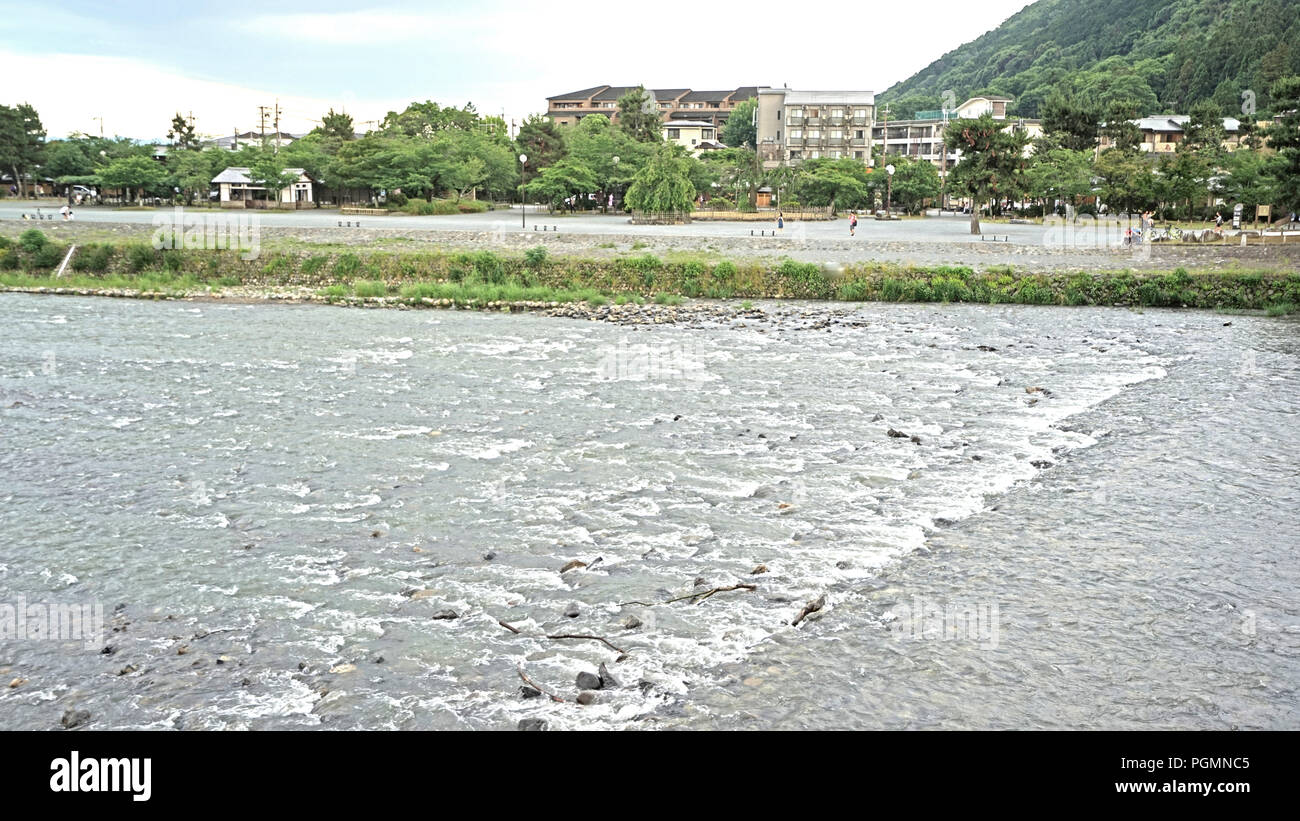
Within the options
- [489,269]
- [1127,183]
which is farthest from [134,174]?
[1127,183]

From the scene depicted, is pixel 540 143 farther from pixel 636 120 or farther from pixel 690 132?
pixel 690 132

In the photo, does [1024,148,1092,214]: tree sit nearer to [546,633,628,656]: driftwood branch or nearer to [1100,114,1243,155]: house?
[1100,114,1243,155]: house

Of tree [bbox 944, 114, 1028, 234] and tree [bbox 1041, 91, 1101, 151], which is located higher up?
tree [bbox 1041, 91, 1101, 151]

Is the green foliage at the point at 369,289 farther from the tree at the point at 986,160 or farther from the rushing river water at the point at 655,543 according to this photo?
the tree at the point at 986,160

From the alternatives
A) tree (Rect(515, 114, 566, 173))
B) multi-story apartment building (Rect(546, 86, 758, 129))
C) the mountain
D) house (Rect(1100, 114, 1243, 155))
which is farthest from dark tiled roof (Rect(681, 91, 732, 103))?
tree (Rect(515, 114, 566, 173))

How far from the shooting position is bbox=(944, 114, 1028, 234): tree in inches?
1852

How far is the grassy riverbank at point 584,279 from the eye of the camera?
31016 millimetres

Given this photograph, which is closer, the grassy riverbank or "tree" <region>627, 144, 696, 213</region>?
the grassy riverbank

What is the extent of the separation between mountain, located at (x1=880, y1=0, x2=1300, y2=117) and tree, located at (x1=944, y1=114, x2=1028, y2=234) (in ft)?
91.7

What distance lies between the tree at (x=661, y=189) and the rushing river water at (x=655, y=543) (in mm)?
39199

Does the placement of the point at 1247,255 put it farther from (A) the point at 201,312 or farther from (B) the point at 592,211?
(B) the point at 592,211

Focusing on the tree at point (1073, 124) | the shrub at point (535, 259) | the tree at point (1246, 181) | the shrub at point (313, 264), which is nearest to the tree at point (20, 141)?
the shrub at point (313, 264)

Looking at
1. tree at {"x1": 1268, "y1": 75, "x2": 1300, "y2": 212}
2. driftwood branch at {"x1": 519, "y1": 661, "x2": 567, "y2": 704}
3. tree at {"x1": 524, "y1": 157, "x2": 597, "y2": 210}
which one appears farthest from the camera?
tree at {"x1": 524, "y1": 157, "x2": 597, "y2": 210}
